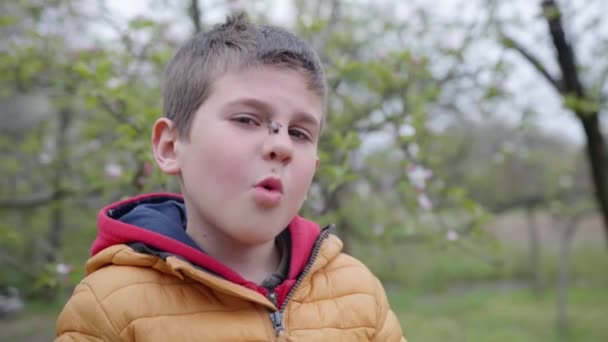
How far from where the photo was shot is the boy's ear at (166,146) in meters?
1.18

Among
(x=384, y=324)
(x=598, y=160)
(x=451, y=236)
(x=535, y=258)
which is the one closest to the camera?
(x=384, y=324)

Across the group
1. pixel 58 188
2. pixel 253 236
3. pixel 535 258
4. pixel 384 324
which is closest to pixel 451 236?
pixel 384 324

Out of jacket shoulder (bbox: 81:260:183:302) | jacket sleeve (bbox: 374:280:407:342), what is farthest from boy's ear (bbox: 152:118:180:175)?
jacket sleeve (bbox: 374:280:407:342)

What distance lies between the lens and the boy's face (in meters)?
1.05

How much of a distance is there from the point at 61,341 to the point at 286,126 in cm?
61

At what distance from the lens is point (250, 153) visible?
105cm

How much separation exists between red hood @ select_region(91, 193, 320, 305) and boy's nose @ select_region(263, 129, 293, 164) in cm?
26

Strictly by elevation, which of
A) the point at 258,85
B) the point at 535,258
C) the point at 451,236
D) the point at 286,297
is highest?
the point at 258,85

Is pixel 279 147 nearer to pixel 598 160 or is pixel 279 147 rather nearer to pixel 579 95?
pixel 579 95

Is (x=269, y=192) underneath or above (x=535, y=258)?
above

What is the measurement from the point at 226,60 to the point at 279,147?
0.24 metres

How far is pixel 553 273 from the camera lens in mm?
9844

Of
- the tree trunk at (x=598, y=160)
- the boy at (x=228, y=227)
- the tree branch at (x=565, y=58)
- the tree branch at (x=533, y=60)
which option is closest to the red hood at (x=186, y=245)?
the boy at (x=228, y=227)

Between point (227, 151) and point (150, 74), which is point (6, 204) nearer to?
point (150, 74)
